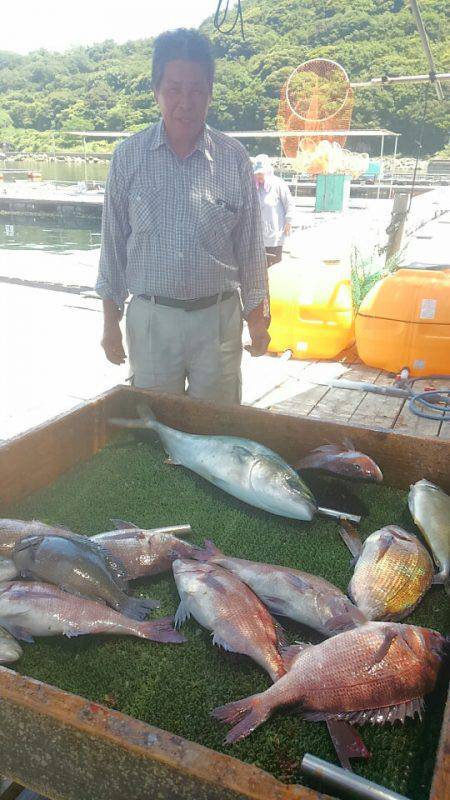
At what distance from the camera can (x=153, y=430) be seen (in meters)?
2.72

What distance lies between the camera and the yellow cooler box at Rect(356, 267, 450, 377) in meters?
5.80

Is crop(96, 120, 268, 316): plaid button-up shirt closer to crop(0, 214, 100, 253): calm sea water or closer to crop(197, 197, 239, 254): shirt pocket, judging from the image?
crop(197, 197, 239, 254): shirt pocket

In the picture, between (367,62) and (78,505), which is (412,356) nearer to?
(78,505)

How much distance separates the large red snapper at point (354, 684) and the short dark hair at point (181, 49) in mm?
2674

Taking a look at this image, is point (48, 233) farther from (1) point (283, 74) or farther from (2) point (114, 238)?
(1) point (283, 74)

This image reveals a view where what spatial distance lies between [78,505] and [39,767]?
110cm

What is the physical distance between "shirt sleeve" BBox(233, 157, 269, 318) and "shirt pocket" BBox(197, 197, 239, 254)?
0.07 m

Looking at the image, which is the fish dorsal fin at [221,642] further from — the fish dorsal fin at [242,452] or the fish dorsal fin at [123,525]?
the fish dorsal fin at [242,452]

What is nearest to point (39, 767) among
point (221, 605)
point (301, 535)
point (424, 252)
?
point (221, 605)

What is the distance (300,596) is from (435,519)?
2.08ft

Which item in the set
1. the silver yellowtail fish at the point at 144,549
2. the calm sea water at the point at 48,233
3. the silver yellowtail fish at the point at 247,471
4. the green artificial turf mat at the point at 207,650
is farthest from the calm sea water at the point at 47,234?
the silver yellowtail fish at the point at 144,549

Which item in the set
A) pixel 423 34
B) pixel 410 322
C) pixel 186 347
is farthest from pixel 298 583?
pixel 423 34

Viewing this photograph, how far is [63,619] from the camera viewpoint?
1536 millimetres

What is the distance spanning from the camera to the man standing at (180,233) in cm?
282
